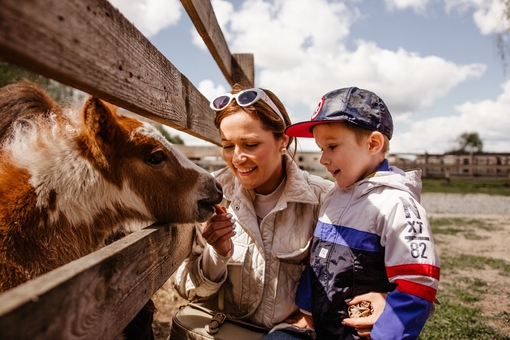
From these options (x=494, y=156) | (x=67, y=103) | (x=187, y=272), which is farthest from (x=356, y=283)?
(x=494, y=156)

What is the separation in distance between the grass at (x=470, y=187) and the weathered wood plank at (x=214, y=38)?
16.4 metres

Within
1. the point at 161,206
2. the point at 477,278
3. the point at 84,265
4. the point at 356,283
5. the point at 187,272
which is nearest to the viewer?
the point at 84,265

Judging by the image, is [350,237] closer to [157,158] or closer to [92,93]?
[157,158]

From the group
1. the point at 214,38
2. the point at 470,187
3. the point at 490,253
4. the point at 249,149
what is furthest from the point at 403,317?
the point at 470,187

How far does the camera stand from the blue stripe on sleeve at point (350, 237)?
184 cm

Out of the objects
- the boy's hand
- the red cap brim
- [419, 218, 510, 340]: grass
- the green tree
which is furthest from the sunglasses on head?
the green tree

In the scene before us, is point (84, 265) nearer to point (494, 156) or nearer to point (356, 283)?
point (356, 283)

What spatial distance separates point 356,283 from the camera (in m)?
1.85

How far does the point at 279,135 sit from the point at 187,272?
4.12 ft

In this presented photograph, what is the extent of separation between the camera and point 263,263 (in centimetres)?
223

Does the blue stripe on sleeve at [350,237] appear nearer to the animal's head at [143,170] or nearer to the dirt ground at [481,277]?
the animal's head at [143,170]

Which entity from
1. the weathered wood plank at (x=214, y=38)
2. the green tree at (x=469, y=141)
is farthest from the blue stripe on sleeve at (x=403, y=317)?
the green tree at (x=469, y=141)

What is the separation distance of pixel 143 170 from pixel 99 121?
0.36 metres

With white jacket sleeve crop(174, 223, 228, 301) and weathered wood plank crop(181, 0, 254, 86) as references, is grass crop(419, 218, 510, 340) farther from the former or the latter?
weathered wood plank crop(181, 0, 254, 86)
